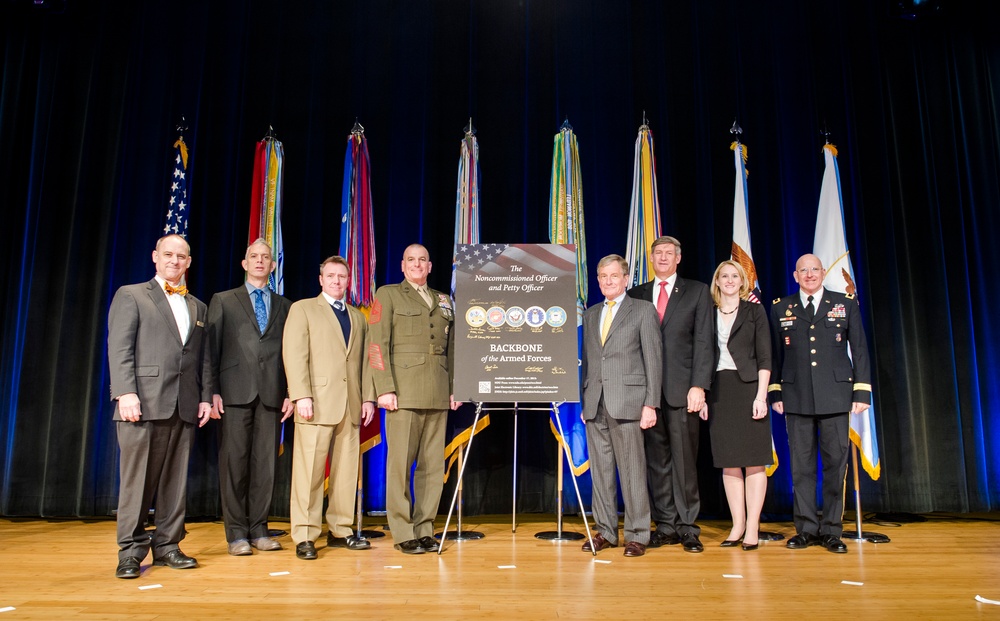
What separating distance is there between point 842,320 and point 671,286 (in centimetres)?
104

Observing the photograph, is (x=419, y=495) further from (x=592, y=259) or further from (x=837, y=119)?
(x=837, y=119)

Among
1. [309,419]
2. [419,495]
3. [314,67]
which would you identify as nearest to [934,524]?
[419,495]

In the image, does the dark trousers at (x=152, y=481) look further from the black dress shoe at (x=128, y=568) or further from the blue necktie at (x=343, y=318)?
the blue necktie at (x=343, y=318)

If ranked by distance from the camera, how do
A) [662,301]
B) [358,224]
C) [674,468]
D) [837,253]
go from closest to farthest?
[674,468]
[662,301]
[837,253]
[358,224]

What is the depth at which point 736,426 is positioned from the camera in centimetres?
413

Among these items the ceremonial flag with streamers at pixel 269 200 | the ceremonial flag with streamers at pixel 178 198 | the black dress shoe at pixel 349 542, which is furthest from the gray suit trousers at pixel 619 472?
the ceremonial flag with streamers at pixel 178 198

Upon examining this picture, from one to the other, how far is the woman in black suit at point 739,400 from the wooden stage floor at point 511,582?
14.1 inches

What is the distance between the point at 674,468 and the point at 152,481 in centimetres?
295

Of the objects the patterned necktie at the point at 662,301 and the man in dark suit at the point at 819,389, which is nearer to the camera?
the man in dark suit at the point at 819,389

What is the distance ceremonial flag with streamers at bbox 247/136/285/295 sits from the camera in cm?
523

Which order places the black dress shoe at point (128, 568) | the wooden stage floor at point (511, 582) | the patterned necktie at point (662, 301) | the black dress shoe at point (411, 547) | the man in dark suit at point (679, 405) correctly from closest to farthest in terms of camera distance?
1. the wooden stage floor at point (511, 582)
2. the black dress shoe at point (128, 568)
3. the black dress shoe at point (411, 547)
4. the man in dark suit at point (679, 405)
5. the patterned necktie at point (662, 301)

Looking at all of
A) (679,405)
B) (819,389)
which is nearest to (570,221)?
(679,405)

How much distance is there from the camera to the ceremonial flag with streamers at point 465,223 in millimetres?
5035

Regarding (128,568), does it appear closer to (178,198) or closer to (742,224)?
(178,198)
